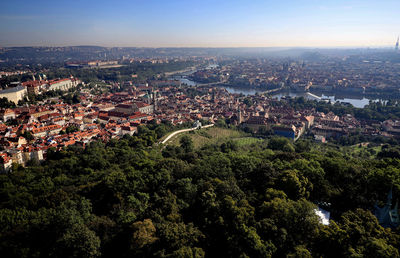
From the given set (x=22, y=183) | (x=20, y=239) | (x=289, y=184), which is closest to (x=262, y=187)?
(x=289, y=184)

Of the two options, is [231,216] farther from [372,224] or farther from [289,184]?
[372,224]

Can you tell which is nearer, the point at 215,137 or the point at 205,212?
the point at 205,212

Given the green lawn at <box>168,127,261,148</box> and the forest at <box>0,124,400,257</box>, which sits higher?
the forest at <box>0,124,400,257</box>

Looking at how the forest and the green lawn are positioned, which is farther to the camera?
the green lawn

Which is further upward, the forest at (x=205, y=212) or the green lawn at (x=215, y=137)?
the forest at (x=205, y=212)

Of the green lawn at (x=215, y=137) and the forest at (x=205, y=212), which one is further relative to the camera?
the green lawn at (x=215, y=137)
